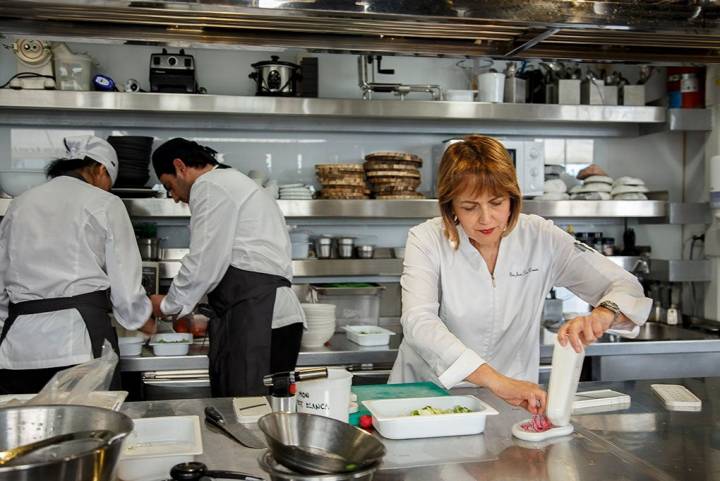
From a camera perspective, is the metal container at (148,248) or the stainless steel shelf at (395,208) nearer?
the stainless steel shelf at (395,208)

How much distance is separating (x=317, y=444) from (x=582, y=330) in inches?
32.1

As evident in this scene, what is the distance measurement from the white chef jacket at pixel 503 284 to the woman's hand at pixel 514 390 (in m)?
0.38

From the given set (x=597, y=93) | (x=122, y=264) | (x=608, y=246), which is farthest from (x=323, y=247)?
(x=597, y=93)

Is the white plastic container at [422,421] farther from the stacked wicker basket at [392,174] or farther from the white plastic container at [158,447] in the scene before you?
the stacked wicker basket at [392,174]

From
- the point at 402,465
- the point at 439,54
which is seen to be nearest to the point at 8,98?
the point at 439,54

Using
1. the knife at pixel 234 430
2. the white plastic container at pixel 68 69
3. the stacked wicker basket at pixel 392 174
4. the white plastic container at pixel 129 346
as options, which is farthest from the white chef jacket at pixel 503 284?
the white plastic container at pixel 68 69

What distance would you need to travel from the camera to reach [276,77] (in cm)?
424

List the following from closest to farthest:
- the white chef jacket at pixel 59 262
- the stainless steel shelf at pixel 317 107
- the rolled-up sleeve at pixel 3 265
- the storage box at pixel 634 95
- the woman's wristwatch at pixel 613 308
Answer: the woman's wristwatch at pixel 613 308 < the white chef jacket at pixel 59 262 < the rolled-up sleeve at pixel 3 265 < the stainless steel shelf at pixel 317 107 < the storage box at pixel 634 95

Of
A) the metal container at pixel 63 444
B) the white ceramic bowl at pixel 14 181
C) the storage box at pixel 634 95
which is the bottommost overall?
the metal container at pixel 63 444

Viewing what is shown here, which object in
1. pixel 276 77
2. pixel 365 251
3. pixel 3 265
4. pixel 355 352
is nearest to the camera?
pixel 3 265

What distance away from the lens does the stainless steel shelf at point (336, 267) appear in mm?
4340

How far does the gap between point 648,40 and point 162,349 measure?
8.36 ft

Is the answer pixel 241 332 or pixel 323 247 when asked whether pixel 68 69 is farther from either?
pixel 241 332

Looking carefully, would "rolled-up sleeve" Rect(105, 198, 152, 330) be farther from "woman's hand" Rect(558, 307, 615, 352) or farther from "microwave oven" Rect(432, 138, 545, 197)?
"woman's hand" Rect(558, 307, 615, 352)
